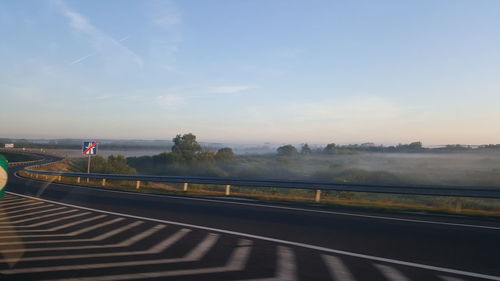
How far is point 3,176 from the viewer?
7.48 metres

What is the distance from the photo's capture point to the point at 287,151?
4569 cm

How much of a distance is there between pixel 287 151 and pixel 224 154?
16.9 metres

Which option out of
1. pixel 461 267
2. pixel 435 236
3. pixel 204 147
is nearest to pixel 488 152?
pixel 435 236

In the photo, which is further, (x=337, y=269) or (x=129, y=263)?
(x=129, y=263)

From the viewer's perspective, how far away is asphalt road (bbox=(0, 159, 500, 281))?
18.2 feet

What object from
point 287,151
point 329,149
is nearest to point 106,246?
point 329,149

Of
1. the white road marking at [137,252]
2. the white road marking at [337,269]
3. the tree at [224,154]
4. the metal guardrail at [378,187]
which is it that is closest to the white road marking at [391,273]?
the white road marking at [337,269]

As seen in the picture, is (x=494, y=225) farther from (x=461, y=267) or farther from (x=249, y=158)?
(x=249, y=158)

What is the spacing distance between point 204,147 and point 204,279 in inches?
2231

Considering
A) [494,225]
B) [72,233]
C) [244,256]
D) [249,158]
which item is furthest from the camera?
[249,158]

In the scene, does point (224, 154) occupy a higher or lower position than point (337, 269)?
higher

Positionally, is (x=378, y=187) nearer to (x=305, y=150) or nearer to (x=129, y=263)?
(x=129, y=263)

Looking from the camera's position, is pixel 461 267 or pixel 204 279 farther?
pixel 461 267

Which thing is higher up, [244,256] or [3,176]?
[3,176]
